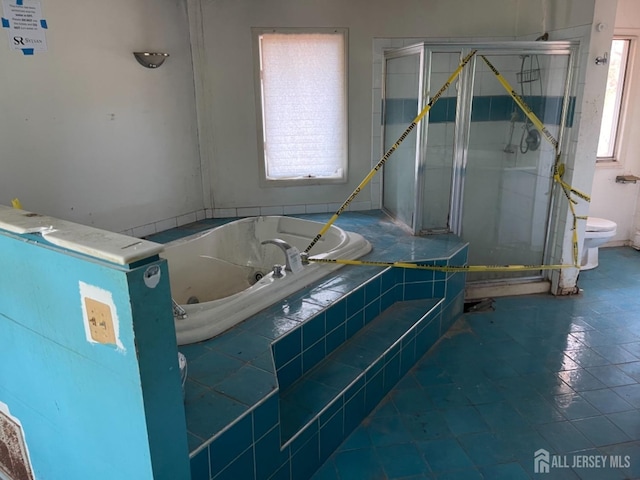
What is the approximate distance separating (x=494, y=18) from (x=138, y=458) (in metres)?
3.77

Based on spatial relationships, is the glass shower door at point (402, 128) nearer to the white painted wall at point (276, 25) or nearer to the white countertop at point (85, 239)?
the white painted wall at point (276, 25)

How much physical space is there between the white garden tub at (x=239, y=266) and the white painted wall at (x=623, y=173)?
8.58 feet

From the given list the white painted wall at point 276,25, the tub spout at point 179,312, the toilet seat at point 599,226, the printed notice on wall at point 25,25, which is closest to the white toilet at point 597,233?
the toilet seat at point 599,226

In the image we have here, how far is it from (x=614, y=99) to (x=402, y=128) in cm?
217

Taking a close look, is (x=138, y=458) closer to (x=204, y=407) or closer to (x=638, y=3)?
(x=204, y=407)

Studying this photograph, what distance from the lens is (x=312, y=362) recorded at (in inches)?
88.6

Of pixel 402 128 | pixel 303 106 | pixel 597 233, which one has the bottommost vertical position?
pixel 597 233

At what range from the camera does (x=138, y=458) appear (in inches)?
45.3

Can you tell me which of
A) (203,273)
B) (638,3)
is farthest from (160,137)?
(638,3)

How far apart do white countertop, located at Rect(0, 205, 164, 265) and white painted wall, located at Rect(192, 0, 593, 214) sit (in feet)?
7.93

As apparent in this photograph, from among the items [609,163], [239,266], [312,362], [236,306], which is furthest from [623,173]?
[236,306]

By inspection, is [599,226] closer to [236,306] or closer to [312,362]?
[312,362]

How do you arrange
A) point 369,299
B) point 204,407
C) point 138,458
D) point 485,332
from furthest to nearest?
point 485,332, point 369,299, point 204,407, point 138,458

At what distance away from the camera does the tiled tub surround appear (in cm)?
159
